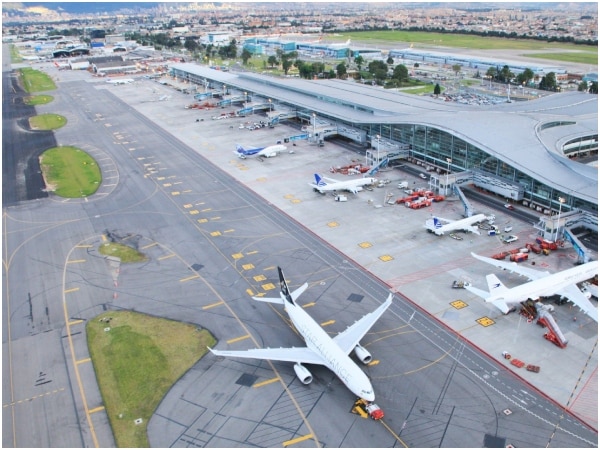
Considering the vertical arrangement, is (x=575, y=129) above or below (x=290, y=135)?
above

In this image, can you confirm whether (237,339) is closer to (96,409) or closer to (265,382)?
(265,382)

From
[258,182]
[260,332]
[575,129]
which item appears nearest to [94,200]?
[258,182]

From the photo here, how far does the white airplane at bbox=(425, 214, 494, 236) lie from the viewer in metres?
79.4

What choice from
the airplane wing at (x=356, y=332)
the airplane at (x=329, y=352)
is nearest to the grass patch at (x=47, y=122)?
the airplane at (x=329, y=352)

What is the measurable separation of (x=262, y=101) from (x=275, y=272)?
383ft

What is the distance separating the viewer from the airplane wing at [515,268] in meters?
64.8

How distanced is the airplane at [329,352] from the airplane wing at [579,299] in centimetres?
2168

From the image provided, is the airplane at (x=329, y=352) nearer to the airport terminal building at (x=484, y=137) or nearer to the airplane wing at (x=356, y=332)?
the airplane wing at (x=356, y=332)

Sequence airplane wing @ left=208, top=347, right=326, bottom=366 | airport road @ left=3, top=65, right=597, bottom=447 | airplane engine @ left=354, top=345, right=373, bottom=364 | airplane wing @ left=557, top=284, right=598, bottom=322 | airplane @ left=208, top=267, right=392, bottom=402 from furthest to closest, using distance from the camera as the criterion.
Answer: airplane wing @ left=557, top=284, right=598, bottom=322, airplane engine @ left=354, top=345, right=373, bottom=364, airplane wing @ left=208, top=347, right=326, bottom=366, airplane @ left=208, top=267, right=392, bottom=402, airport road @ left=3, top=65, right=597, bottom=447

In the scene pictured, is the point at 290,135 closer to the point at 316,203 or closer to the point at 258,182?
the point at 258,182

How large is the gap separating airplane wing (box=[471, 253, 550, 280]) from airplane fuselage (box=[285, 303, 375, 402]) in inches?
1144

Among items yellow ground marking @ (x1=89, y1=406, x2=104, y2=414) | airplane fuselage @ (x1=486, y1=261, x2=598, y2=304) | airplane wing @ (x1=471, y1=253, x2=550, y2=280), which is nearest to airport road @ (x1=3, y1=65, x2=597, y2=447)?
yellow ground marking @ (x1=89, y1=406, x2=104, y2=414)

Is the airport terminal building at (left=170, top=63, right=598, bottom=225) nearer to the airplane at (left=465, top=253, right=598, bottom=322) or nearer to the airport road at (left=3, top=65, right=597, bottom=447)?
the airport road at (left=3, top=65, right=597, bottom=447)

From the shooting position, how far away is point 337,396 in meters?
48.8
